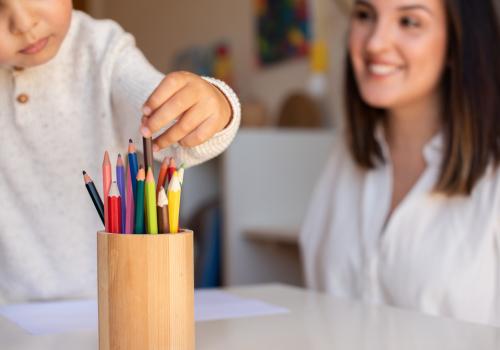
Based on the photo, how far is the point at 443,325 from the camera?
2.86ft

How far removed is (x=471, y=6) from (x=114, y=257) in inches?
46.3

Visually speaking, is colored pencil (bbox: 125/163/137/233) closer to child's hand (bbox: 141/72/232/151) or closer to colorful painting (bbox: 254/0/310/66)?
child's hand (bbox: 141/72/232/151)

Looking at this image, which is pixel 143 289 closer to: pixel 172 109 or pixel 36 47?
pixel 172 109

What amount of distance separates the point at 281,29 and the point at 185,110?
2.35m

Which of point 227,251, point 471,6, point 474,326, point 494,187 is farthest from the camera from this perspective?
point 227,251

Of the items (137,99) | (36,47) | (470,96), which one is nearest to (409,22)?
(470,96)

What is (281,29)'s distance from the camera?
306 centimetres

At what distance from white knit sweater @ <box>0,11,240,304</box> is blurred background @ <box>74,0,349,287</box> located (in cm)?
120

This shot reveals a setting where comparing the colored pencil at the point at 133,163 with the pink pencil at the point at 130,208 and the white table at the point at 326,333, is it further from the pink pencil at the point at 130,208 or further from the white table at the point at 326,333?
the white table at the point at 326,333

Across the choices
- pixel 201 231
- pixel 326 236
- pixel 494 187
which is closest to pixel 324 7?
pixel 201 231

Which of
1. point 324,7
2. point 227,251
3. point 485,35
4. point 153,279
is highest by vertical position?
point 324,7

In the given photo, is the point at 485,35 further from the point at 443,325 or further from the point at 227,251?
the point at 227,251

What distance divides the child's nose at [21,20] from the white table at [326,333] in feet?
0.98

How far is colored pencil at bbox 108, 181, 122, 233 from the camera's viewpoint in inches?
25.9
